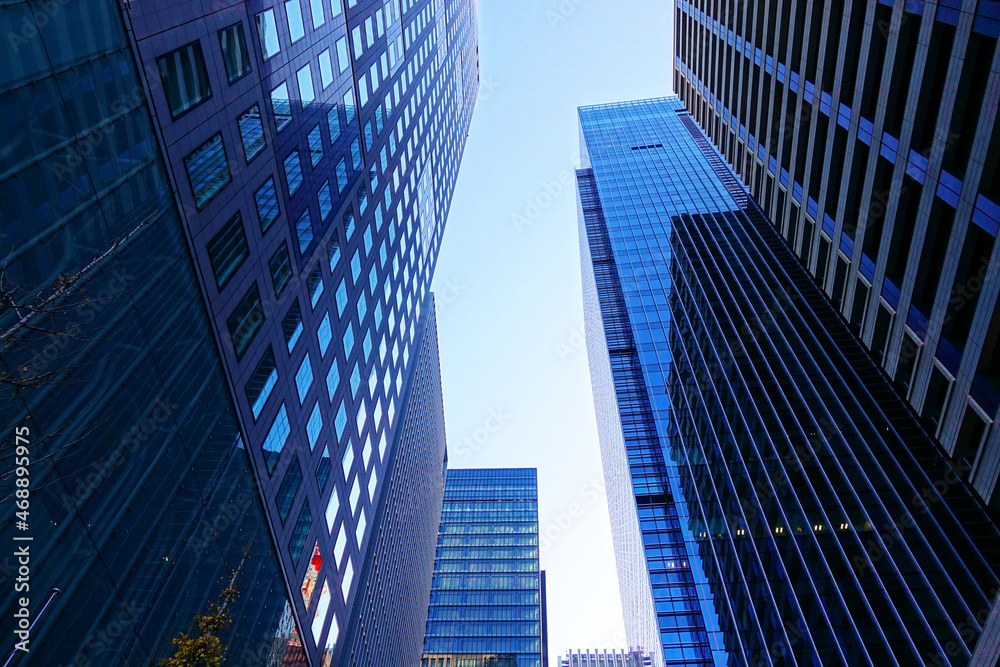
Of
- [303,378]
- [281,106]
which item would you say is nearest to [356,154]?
[281,106]

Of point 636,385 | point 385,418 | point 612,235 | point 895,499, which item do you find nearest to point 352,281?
point 385,418

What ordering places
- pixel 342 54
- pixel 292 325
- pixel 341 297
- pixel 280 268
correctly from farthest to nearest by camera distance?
pixel 341 297, pixel 342 54, pixel 292 325, pixel 280 268

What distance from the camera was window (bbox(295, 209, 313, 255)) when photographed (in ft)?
88.7

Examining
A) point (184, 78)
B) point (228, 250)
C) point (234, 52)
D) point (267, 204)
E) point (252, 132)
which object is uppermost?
point (234, 52)

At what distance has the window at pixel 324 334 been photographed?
2980 cm

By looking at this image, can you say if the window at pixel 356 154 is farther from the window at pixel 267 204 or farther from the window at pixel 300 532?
the window at pixel 300 532

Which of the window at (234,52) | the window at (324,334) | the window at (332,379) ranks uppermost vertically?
the window at (234,52)

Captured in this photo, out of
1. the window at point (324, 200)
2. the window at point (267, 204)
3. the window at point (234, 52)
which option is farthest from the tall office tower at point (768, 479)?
the window at point (324, 200)

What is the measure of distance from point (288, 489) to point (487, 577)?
120347 millimetres

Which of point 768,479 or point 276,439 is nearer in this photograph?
point 276,439

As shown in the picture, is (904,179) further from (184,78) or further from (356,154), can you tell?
(356,154)

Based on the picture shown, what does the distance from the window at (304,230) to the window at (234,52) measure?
728 cm

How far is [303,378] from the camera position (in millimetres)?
27781

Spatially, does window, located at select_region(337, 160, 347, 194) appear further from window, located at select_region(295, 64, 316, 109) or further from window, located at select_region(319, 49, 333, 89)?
window, located at select_region(295, 64, 316, 109)
